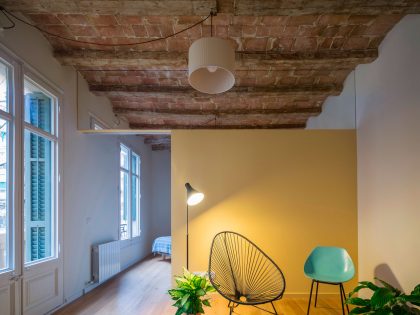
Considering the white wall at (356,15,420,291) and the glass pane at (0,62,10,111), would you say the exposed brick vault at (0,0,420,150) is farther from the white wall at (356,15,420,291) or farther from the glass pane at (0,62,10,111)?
the glass pane at (0,62,10,111)

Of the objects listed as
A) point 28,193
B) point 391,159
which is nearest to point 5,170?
point 28,193

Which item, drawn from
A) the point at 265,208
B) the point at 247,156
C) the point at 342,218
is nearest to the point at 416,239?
the point at 342,218

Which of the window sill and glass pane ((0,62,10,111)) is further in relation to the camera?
the window sill

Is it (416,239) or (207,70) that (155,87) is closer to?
(207,70)

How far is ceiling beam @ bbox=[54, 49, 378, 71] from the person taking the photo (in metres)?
3.99

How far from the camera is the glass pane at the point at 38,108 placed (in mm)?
3580

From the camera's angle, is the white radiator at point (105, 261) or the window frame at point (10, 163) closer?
the window frame at point (10, 163)

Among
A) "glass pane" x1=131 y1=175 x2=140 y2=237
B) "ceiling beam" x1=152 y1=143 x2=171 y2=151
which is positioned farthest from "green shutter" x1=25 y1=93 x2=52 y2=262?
"ceiling beam" x1=152 y1=143 x2=171 y2=151

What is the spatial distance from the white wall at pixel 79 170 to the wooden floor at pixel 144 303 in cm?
29

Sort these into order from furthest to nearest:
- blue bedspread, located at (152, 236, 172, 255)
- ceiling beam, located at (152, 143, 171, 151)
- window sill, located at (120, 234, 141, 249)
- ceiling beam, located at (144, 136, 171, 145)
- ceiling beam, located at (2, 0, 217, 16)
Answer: ceiling beam, located at (152, 143, 171, 151), ceiling beam, located at (144, 136, 171, 145), blue bedspread, located at (152, 236, 172, 255), window sill, located at (120, 234, 141, 249), ceiling beam, located at (2, 0, 217, 16)

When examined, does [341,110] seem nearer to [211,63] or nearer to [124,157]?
[211,63]

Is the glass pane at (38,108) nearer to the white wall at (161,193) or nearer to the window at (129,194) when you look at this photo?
the window at (129,194)

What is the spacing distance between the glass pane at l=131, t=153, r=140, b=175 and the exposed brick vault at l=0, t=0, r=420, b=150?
5.70 feet

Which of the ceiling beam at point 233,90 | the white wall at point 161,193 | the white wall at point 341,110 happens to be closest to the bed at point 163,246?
the white wall at point 161,193
